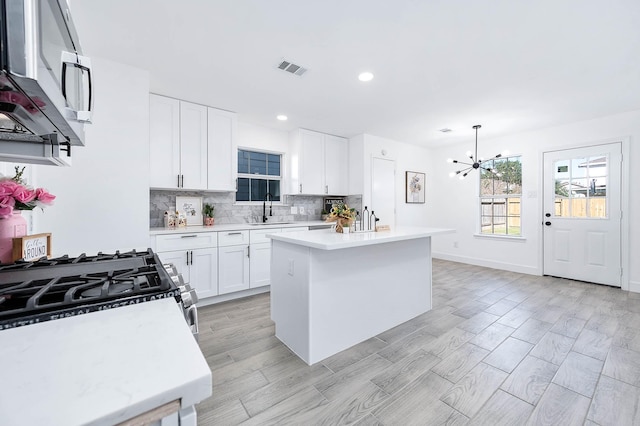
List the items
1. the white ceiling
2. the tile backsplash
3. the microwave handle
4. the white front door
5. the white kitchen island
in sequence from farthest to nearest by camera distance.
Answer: the white front door < the tile backsplash < the white kitchen island < the white ceiling < the microwave handle

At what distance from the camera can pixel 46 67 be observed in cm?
62

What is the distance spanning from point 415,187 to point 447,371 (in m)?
4.46

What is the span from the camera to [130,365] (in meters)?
0.48

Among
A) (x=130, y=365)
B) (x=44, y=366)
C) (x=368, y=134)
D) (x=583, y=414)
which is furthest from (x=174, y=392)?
(x=368, y=134)

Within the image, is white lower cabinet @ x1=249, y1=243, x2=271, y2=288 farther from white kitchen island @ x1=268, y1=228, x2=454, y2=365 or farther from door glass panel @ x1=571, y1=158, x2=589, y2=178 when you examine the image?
door glass panel @ x1=571, y1=158, x2=589, y2=178

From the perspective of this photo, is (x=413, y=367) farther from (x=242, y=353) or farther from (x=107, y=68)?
(x=107, y=68)

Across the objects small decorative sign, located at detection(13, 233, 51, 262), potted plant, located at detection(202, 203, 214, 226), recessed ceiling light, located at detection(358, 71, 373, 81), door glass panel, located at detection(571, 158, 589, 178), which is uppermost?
recessed ceiling light, located at detection(358, 71, 373, 81)

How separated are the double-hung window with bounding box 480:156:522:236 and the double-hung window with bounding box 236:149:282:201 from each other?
13.6 ft

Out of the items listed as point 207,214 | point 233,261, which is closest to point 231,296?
A: point 233,261

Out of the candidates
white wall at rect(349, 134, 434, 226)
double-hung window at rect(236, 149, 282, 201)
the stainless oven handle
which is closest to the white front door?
white wall at rect(349, 134, 434, 226)

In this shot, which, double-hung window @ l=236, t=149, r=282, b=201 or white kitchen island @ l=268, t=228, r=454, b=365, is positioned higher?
double-hung window @ l=236, t=149, r=282, b=201

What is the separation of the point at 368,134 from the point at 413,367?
397 centimetres

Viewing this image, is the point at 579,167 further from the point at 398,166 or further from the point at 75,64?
the point at 75,64

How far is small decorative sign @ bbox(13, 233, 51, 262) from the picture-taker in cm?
121
